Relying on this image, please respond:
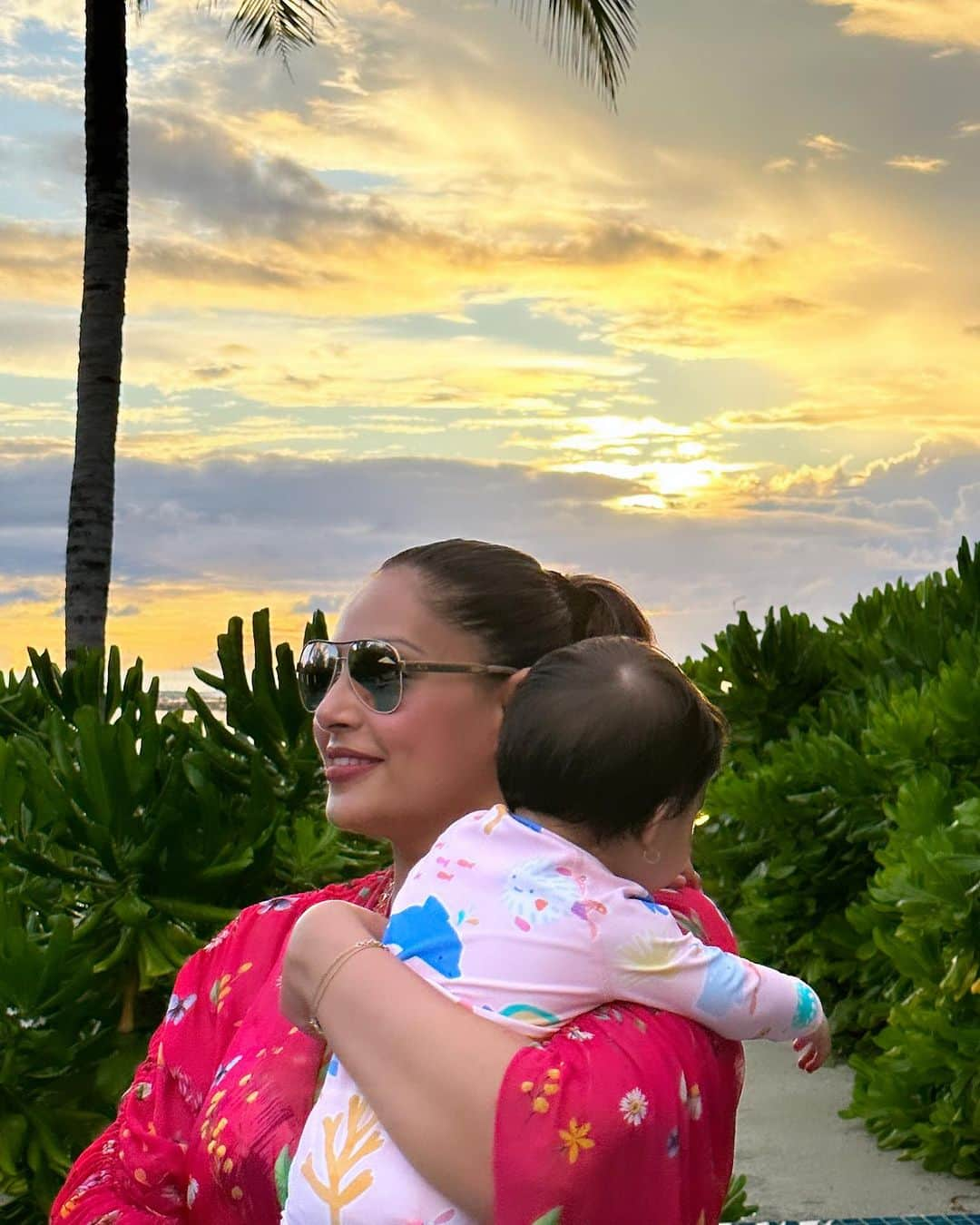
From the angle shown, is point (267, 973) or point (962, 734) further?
point (962, 734)

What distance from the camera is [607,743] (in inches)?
86.7

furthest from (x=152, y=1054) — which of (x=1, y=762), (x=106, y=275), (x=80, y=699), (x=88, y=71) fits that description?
(x=88, y=71)

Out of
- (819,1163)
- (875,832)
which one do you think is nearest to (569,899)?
(819,1163)

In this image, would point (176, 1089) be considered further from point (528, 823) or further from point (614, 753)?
point (614, 753)

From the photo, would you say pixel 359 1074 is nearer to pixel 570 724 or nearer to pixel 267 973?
pixel 570 724

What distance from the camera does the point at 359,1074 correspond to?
2.05m

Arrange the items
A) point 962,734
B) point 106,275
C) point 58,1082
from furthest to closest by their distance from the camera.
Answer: point 106,275, point 962,734, point 58,1082

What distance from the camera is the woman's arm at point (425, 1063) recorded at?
78.1 inches

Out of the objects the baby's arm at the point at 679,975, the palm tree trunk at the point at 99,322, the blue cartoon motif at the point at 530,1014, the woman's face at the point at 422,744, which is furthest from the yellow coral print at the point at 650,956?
the palm tree trunk at the point at 99,322

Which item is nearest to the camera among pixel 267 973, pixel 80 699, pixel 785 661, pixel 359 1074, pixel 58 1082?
pixel 359 1074

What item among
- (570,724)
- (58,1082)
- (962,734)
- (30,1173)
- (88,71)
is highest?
(88,71)

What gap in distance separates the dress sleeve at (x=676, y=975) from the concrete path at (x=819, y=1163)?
12.6ft

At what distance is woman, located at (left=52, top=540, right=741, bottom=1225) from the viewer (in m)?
1.99

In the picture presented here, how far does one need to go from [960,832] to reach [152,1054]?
3.56m
